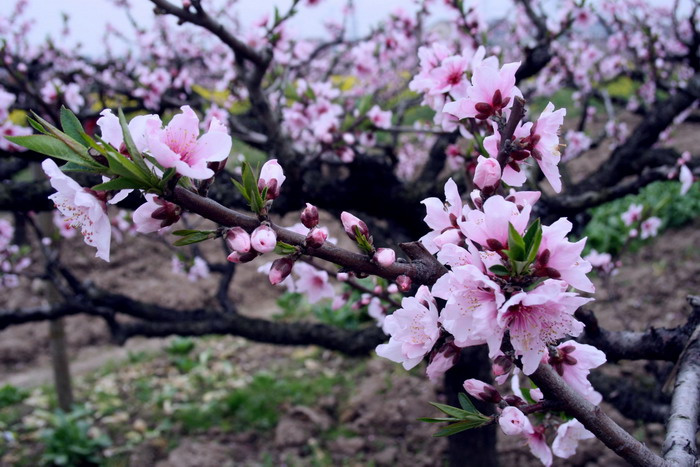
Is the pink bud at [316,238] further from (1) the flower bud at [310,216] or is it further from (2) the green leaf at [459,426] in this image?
(2) the green leaf at [459,426]

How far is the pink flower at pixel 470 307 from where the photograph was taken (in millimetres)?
760

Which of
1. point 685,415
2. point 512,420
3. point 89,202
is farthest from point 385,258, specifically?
point 685,415

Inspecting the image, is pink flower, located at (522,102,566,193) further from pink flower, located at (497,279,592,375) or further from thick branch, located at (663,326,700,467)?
thick branch, located at (663,326,700,467)

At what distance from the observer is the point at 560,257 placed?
31.3 inches

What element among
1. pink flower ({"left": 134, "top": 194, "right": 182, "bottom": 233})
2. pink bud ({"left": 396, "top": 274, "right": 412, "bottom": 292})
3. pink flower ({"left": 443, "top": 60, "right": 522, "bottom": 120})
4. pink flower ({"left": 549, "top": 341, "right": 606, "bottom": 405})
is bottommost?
pink flower ({"left": 549, "top": 341, "right": 606, "bottom": 405})

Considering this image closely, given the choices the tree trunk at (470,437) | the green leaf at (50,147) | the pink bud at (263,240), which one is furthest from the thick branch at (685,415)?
the tree trunk at (470,437)

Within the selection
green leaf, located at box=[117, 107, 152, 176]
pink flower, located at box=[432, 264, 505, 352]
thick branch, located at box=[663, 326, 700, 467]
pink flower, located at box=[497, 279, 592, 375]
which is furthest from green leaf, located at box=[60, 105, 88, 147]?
thick branch, located at box=[663, 326, 700, 467]

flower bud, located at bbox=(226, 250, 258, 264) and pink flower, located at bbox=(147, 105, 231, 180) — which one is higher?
pink flower, located at bbox=(147, 105, 231, 180)

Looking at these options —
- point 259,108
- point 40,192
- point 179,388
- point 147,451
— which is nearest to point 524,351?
point 259,108

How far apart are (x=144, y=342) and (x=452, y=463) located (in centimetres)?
451

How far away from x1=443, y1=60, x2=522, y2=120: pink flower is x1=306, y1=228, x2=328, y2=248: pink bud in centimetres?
41

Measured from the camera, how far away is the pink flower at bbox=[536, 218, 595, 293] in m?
0.78

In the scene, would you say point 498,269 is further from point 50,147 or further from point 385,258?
point 50,147

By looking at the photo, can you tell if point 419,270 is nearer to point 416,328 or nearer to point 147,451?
point 416,328
